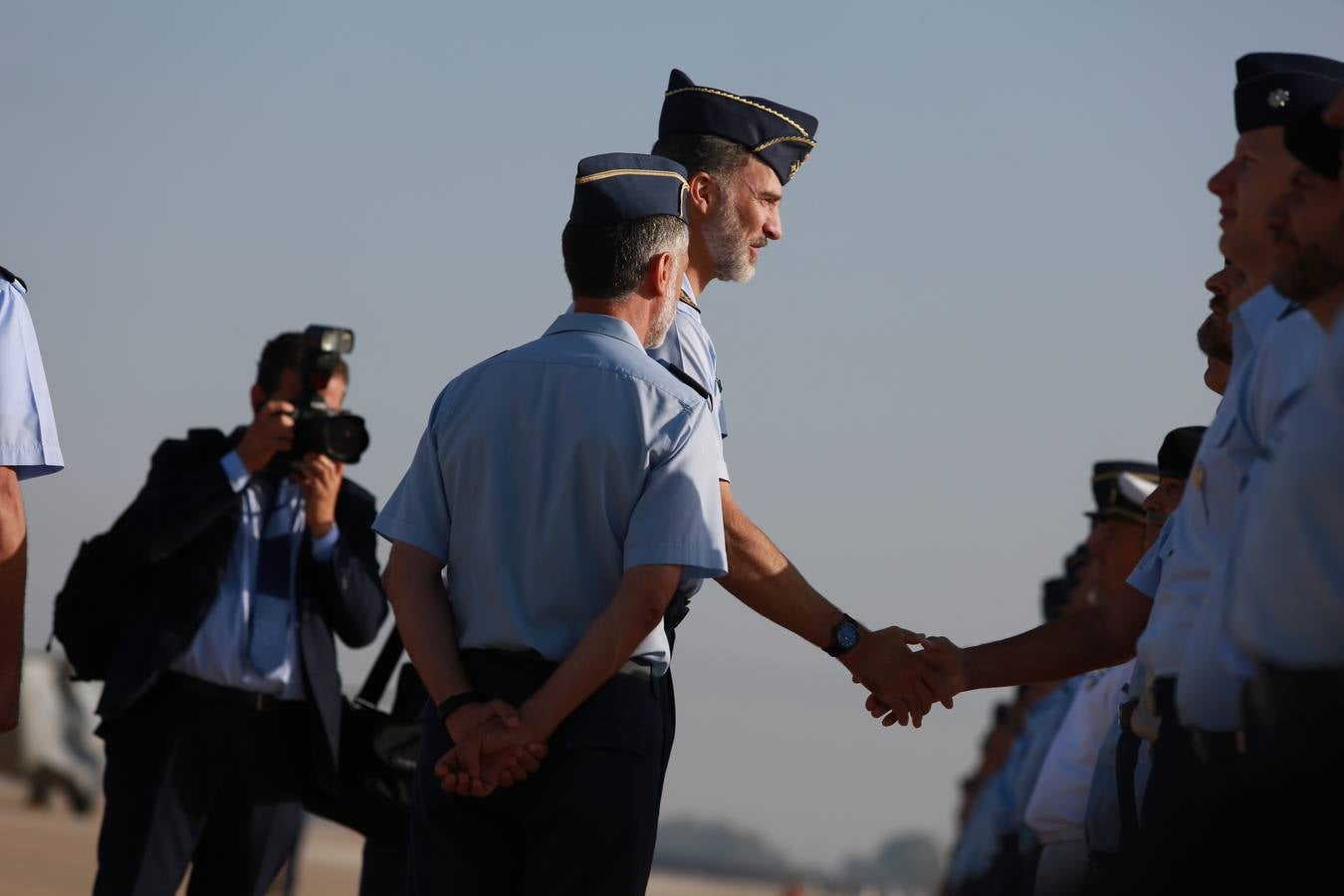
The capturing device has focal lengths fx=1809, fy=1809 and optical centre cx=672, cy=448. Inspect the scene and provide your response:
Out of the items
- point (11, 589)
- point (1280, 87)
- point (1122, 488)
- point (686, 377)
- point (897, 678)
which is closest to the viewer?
point (1280, 87)

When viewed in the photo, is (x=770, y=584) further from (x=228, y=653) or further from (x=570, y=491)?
(x=228, y=653)

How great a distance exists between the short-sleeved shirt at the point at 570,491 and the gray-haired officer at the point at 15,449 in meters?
0.83

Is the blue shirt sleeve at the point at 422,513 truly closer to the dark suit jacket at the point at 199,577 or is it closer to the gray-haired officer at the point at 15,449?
the gray-haired officer at the point at 15,449

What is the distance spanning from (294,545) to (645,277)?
2206 millimetres

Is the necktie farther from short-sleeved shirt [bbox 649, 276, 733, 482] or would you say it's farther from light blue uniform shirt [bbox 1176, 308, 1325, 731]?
light blue uniform shirt [bbox 1176, 308, 1325, 731]

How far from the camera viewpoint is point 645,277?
3662mm

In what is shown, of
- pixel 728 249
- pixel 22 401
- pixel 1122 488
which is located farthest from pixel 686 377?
pixel 1122 488

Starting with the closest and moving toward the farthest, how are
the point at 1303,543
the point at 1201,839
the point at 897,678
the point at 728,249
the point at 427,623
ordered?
the point at 1201,839 < the point at 1303,543 < the point at 427,623 < the point at 728,249 < the point at 897,678

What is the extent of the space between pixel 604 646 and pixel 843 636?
1.54 m

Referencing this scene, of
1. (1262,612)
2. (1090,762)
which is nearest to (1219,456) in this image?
Result: (1262,612)

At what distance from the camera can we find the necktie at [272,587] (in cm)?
523

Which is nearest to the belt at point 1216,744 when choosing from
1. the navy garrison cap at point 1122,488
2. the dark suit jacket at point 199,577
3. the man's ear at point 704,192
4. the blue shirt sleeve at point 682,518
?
the blue shirt sleeve at point 682,518

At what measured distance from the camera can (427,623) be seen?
3512 mm

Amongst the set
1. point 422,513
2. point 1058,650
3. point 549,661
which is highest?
point 422,513
